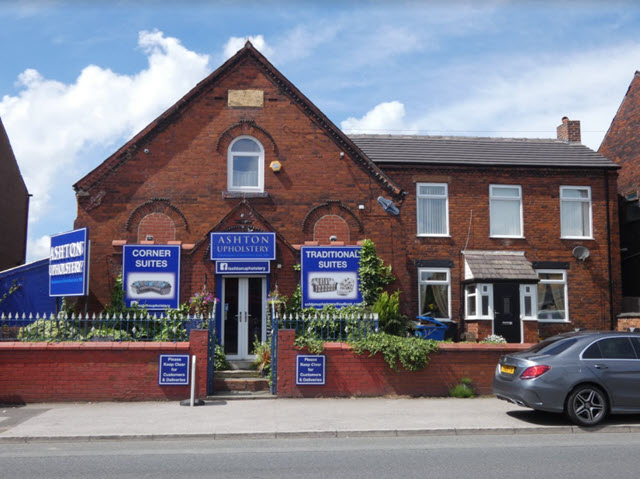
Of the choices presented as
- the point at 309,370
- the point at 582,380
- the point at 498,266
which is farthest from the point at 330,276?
the point at 582,380

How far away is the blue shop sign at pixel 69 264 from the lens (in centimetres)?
1515

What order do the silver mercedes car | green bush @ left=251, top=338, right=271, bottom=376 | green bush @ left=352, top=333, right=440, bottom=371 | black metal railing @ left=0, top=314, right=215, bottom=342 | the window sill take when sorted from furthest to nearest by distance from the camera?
the window sill, green bush @ left=251, top=338, right=271, bottom=376, green bush @ left=352, top=333, right=440, bottom=371, black metal railing @ left=0, top=314, right=215, bottom=342, the silver mercedes car

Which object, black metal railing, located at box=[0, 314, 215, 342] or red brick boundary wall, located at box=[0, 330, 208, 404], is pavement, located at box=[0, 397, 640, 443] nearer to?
red brick boundary wall, located at box=[0, 330, 208, 404]

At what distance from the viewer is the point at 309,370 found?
13.3 m

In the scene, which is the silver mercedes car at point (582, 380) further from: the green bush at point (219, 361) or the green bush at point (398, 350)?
the green bush at point (219, 361)

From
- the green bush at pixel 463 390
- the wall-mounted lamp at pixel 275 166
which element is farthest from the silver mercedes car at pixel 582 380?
the wall-mounted lamp at pixel 275 166

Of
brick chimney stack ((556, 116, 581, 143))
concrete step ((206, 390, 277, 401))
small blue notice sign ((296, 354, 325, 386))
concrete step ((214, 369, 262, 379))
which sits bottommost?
concrete step ((206, 390, 277, 401))

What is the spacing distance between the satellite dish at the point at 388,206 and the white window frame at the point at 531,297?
5719 mm

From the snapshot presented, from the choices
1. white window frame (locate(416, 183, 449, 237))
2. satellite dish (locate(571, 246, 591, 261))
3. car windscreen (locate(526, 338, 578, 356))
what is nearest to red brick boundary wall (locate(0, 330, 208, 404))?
car windscreen (locate(526, 338, 578, 356))

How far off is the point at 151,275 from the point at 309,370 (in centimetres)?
578

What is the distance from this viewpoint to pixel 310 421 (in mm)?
10922

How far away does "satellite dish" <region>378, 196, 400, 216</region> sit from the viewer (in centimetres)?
1802

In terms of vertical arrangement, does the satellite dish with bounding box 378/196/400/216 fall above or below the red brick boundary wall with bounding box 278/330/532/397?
above

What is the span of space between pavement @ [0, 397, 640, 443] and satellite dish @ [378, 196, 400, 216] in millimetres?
6232
